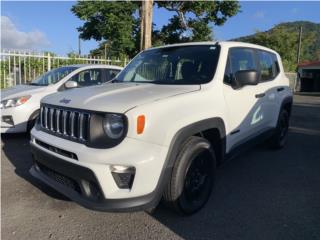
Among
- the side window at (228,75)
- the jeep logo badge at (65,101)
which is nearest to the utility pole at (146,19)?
the side window at (228,75)

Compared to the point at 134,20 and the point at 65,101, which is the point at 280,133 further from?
the point at 134,20

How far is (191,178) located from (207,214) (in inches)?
17.5

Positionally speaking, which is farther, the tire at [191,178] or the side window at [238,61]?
the side window at [238,61]

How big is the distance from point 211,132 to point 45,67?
33.4 ft

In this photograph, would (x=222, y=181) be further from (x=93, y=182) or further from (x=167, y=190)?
(x=93, y=182)

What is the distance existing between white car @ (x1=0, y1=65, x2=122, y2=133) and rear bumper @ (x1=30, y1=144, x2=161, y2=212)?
3142 millimetres

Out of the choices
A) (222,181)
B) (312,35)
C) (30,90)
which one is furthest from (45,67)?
(312,35)

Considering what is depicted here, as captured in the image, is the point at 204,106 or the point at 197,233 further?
the point at 204,106

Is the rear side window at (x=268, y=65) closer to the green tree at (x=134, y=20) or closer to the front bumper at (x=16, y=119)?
the front bumper at (x=16, y=119)

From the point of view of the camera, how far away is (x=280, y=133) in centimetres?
615

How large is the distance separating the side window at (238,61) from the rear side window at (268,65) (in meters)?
0.28

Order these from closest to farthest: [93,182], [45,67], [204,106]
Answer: [93,182] < [204,106] < [45,67]

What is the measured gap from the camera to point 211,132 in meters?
3.77

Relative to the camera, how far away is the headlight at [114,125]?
2807mm
